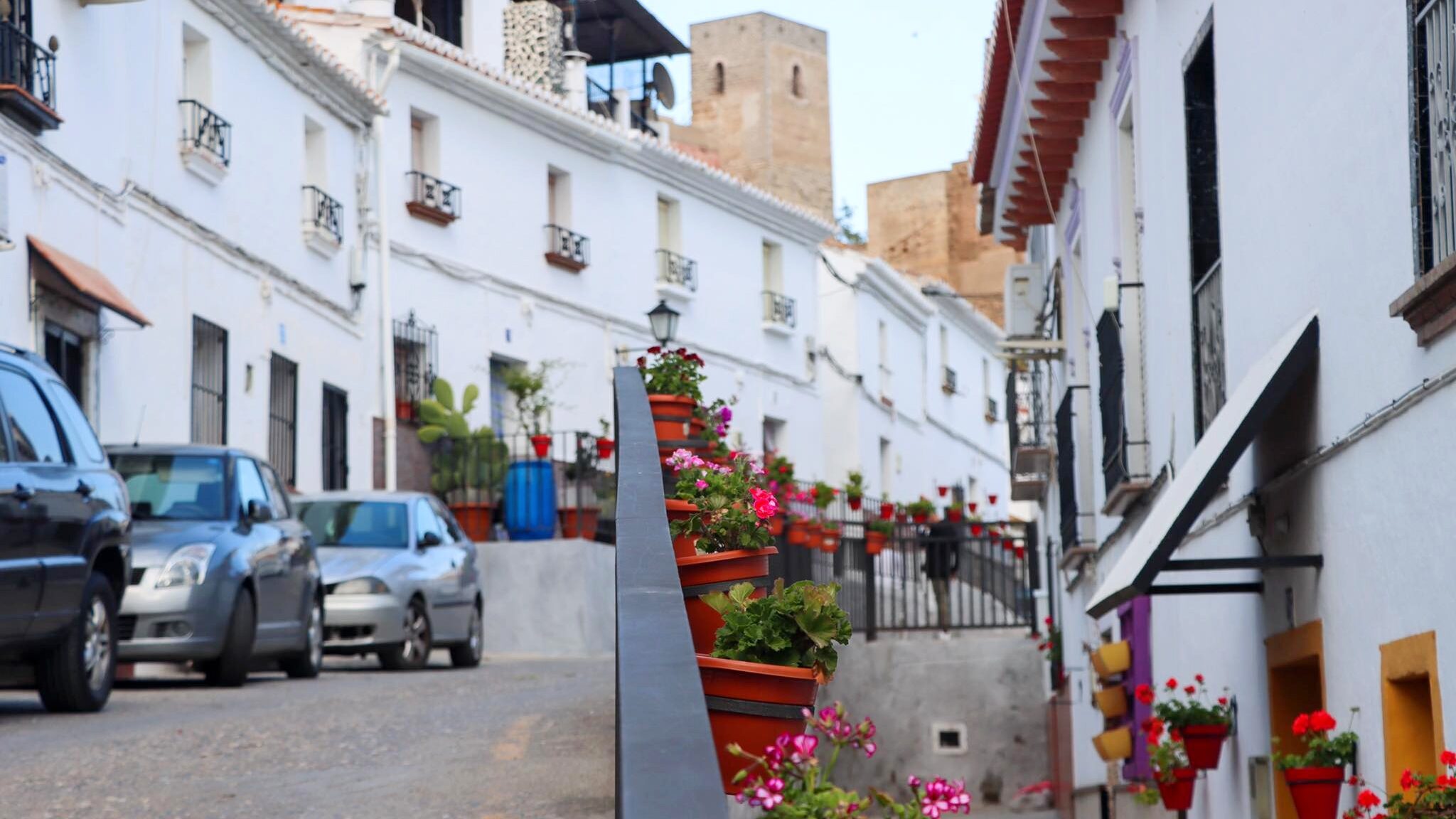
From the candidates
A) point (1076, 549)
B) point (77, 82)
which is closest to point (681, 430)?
point (1076, 549)

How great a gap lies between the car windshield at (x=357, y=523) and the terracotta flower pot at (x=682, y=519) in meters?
10.1

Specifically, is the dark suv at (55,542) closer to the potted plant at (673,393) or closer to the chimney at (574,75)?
the potted plant at (673,393)

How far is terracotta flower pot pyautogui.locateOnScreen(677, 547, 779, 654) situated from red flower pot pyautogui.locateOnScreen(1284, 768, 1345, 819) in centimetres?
201

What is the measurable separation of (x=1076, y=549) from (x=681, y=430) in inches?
186

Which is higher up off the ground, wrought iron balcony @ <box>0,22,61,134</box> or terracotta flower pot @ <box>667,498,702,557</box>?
wrought iron balcony @ <box>0,22,61,134</box>

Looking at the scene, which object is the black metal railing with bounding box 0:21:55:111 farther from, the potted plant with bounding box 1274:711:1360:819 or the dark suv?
the potted plant with bounding box 1274:711:1360:819

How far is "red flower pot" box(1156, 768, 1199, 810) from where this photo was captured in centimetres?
1005

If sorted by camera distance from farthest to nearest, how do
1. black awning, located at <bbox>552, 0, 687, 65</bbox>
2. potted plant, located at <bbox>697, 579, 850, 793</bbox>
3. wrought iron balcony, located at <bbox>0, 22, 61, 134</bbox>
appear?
black awning, located at <bbox>552, 0, 687, 65</bbox> < wrought iron balcony, located at <bbox>0, 22, 61, 134</bbox> < potted plant, located at <bbox>697, 579, 850, 793</bbox>

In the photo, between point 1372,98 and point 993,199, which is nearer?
point 1372,98

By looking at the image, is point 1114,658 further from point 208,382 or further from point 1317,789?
point 208,382

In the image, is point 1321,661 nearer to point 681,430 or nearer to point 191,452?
point 681,430

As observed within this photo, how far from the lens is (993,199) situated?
2019 cm

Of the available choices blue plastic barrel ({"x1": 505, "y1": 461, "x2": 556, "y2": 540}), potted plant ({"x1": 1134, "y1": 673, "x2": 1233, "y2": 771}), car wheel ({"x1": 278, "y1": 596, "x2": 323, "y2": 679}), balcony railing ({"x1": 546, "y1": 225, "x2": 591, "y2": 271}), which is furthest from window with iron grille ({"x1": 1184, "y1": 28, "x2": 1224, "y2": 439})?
balcony railing ({"x1": 546, "y1": 225, "x2": 591, "y2": 271})

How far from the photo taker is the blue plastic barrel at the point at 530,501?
25469 mm
